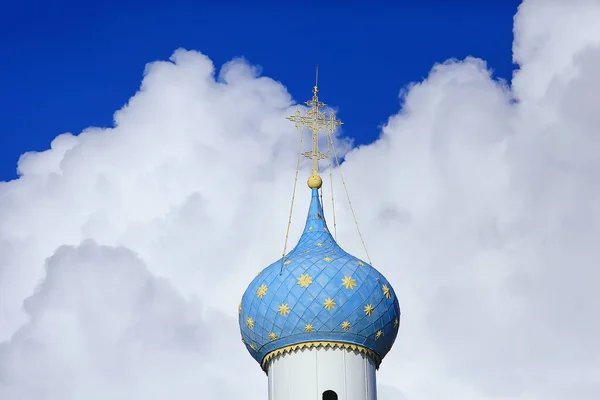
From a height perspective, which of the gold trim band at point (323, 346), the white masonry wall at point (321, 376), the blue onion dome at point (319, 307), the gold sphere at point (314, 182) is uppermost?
the gold sphere at point (314, 182)

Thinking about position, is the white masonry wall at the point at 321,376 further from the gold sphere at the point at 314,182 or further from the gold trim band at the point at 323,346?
the gold sphere at the point at 314,182

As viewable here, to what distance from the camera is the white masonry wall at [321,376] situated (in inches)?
1396

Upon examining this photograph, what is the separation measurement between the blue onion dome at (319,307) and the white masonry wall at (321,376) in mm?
183

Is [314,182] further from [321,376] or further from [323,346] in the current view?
[321,376]

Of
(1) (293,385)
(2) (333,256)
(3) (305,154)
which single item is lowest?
(1) (293,385)

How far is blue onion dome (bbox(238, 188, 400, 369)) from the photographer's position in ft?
117

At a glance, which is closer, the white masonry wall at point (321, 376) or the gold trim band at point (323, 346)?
the white masonry wall at point (321, 376)

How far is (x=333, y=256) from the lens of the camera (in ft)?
121

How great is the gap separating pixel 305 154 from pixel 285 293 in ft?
13.6

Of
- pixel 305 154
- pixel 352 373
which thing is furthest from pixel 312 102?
pixel 352 373

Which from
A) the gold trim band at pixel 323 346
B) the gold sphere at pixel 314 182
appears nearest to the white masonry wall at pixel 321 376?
the gold trim band at pixel 323 346

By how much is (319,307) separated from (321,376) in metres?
1.39

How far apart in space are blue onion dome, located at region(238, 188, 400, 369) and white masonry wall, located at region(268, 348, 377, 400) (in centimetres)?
18

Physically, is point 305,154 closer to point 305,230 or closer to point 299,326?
point 305,230
